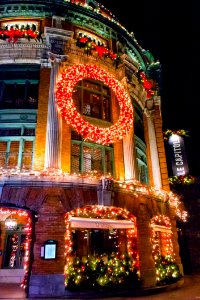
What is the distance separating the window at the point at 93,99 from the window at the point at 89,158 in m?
2.01

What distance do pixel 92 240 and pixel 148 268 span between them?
3404mm

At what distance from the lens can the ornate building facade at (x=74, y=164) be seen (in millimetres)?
12008

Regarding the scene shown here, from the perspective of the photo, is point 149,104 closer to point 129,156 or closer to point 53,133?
point 129,156

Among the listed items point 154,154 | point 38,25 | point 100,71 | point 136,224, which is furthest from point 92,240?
point 38,25

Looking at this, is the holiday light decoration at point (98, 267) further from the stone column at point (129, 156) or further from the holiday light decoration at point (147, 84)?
the holiday light decoration at point (147, 84)

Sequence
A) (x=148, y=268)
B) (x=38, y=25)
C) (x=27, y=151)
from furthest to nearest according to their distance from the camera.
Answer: (x=38, y=25), (x=27, y=151), (x=148, y=268)

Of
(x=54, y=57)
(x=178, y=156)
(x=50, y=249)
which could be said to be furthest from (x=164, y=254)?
(x=54, y=57)

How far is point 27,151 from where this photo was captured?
14484mm

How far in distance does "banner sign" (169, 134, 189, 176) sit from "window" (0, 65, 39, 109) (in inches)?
398

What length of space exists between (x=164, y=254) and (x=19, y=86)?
13.7m

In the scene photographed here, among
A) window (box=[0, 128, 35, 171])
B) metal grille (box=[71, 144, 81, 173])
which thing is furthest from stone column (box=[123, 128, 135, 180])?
window (box=[0, 128, 35, 171])

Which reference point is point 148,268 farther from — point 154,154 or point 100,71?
point 100,71

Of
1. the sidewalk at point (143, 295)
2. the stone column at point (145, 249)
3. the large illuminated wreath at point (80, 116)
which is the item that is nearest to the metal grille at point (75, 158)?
the large illuminated wreath at point (80, 116)

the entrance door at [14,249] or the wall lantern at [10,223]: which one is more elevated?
the wall lantern at [10,223]
